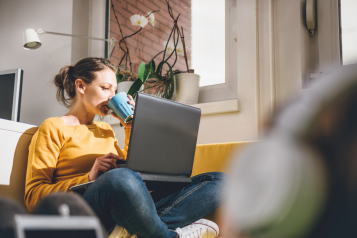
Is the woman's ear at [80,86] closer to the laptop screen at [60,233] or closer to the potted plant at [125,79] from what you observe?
the potted plant at [125,79]

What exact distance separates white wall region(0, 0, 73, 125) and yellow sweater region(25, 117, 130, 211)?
1051 mm

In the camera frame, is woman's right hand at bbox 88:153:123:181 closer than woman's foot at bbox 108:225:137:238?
No

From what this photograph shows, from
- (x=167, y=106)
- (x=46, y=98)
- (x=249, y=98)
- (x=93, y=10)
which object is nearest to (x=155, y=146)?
(x=167, y=106)

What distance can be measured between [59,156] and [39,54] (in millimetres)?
1460

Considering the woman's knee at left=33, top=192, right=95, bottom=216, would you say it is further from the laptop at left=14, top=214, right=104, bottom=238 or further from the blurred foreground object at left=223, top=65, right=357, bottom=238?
the blurred foreground object at left=223, top=65, right=357, bottom=238

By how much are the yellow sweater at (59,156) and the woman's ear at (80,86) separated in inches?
6.0

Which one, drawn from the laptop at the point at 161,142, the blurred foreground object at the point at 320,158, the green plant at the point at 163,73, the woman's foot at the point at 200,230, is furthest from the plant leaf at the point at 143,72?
the blurred foreground object at the point at 320,158

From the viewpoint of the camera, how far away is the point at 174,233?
89 centimetres

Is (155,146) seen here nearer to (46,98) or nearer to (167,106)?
(167,106)

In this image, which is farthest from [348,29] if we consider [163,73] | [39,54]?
[39,54]

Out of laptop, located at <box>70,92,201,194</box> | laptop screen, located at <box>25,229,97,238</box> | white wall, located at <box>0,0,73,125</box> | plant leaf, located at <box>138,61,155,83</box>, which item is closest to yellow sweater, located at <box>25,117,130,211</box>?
laptop, located at <box>70,92,201,194</box>

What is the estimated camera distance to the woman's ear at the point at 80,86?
1347 millimetres

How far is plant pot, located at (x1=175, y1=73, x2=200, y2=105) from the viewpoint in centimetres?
179

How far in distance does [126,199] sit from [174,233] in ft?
0.63
